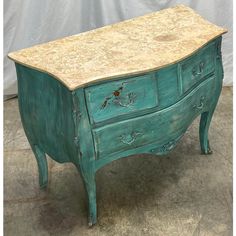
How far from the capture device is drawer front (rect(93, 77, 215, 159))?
2008 mm

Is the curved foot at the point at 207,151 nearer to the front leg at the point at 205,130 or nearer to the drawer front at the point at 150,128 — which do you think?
the front leg at the point at 205,130

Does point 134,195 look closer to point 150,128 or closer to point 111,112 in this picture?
point 150,128

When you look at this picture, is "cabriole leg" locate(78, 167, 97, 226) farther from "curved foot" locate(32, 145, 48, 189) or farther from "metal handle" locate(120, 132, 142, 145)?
"curved foot" locate(32, 145, 48, 189)

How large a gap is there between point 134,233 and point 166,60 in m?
0.88

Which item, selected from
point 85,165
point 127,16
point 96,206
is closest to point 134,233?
point 96,206

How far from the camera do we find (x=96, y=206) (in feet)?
7.86

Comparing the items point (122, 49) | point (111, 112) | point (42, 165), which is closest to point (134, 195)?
point (42, 165)

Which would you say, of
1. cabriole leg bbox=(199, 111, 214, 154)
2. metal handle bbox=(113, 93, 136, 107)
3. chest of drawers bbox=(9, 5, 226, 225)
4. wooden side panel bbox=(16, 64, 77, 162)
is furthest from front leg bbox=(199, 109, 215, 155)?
wooden side panel bbox=(16, 64, 77, 162)

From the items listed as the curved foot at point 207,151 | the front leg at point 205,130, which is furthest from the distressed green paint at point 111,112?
the curved foot at point 207,151

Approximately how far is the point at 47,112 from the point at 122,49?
44 centimetres

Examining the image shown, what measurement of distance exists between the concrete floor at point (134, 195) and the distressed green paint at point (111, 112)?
18cm

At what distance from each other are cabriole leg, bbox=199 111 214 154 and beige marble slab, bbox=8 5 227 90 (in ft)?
1.78

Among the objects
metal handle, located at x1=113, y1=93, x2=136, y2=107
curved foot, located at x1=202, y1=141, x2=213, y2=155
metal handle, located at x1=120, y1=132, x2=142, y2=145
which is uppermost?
metal handle, located at x1=113, y1=93, x2=136, y2=107

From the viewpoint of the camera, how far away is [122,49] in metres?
2.09
